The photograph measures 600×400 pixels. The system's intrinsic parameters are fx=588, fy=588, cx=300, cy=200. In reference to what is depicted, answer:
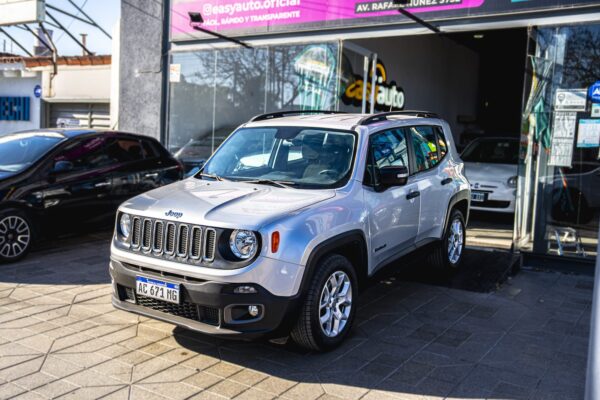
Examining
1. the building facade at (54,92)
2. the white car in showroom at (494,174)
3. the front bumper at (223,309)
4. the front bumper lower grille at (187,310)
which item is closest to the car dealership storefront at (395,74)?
the white car in showroom at (494,174)

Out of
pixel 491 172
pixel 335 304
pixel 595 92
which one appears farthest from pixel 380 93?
pixel 335 304

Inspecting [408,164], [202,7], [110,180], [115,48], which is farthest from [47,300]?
[115,48]

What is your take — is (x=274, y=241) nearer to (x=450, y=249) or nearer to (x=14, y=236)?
(x=450, y=249)

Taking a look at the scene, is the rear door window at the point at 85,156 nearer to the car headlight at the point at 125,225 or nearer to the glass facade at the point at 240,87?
the car headlight at the point at 125,225

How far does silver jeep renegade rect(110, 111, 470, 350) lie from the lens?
4.13 meters

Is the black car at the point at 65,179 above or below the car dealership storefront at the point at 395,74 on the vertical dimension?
below

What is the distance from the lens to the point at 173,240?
4.37 m

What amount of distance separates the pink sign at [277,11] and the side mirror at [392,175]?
4.66 metres

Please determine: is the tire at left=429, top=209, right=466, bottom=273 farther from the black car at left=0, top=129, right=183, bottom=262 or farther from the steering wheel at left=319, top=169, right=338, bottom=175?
the black car at left=0, top=129, right=183, bottom=262

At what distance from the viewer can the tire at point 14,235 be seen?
6.95 meters

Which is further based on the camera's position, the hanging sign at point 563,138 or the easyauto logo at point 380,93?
the easyauto logo at point 380,93

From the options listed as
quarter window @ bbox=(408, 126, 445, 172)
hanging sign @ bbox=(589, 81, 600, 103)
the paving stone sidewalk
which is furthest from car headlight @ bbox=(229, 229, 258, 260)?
hanging sign @ bbox=(589, 81, 600, 103)

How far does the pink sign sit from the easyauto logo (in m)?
1.44

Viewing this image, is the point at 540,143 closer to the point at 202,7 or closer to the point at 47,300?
the point at 47,300
